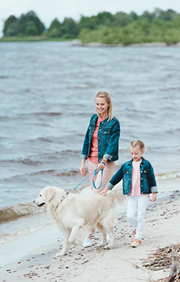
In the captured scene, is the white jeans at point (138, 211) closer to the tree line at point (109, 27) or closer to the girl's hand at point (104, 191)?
the girl's hand at point (104, 191)

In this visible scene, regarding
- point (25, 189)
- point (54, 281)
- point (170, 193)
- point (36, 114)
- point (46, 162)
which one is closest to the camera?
point (54, 281)

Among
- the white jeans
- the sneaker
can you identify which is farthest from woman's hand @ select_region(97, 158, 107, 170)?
the sneaker

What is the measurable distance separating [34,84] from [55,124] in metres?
15.6

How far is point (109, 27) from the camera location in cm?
11850

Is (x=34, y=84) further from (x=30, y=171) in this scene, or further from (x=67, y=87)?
(x=30, y=171)

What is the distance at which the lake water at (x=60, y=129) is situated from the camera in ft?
27.0

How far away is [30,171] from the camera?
10.3 meters

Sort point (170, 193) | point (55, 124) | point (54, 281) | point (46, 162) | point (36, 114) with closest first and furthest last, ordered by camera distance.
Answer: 1. point (54, 281)
2. point (170, 193)
3. point (46, 162)
4. point (55, 124)
5. point (36, 114)

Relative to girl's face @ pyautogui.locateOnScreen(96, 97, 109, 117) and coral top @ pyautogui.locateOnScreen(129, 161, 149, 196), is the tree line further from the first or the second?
coral top @ pyautogui.locateOnScreen(129, 161, 149, 196)

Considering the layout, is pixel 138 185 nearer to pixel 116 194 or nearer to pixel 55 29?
pixel 116 194

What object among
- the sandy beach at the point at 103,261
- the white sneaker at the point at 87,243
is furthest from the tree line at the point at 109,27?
the white sneaker at the point at 87,243

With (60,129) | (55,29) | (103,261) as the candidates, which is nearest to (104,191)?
(103,261)

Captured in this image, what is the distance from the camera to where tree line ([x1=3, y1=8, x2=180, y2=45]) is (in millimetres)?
100463

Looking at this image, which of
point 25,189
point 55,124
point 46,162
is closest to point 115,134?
point 25,189
